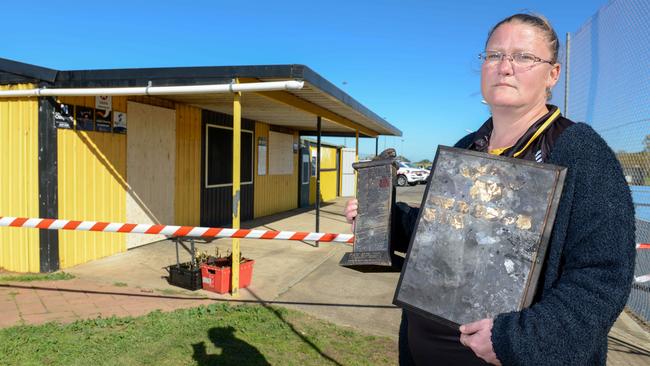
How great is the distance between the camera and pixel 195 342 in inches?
151

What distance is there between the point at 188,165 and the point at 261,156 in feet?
11.9

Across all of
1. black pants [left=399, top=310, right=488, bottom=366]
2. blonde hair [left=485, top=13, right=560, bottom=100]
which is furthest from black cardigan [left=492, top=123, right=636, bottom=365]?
blonde hair [left=485, top=13, right=560, bottom=100]

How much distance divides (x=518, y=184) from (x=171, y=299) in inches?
187

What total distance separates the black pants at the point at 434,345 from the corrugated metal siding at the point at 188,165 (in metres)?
7.62

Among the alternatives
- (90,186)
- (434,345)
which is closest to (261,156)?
(90,186)

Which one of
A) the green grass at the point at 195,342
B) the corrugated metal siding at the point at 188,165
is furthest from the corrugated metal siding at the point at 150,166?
the green grass at the point at 195,342

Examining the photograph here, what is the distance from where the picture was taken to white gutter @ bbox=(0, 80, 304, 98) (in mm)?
5145

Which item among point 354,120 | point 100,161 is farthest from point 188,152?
point 354,120

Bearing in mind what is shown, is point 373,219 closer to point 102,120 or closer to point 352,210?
point 352,210

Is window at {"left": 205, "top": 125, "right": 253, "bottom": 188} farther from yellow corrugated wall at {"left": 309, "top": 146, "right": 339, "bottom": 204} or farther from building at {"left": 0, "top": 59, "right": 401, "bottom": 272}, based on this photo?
yellow corrugated wall at {"left": 309, "top": 146, "right": 339, "bottom": 204}

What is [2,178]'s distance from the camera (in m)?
5.92

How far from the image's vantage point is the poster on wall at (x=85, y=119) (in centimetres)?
615

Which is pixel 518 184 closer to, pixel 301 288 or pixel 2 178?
pixel 301 288

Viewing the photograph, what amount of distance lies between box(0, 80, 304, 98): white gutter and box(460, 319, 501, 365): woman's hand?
426cm
